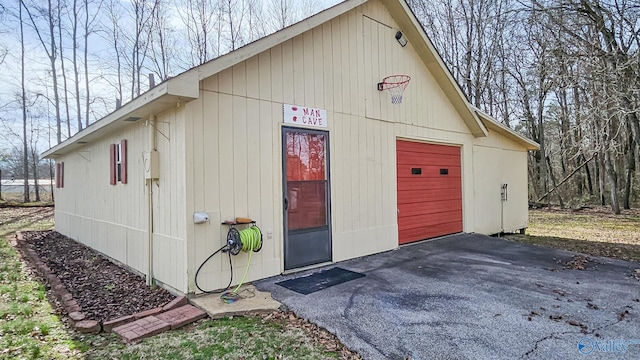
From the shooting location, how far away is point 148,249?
4859 millimetres

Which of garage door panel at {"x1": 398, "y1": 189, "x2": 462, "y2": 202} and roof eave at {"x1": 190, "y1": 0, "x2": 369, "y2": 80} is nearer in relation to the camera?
roof eave at {"x1": 190, "y1": 0, "x2": 369, "y2": 80}

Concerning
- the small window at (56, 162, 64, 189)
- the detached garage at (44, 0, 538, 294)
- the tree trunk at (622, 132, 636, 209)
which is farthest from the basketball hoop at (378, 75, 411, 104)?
the tree trunk at (622, 132, 636, 209)

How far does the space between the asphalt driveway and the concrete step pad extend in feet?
2.81

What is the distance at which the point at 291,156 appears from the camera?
16.5 ft

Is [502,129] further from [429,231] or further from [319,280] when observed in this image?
[319,280]

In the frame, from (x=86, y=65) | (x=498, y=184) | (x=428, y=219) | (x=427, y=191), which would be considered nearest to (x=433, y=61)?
(x=427, y=191)

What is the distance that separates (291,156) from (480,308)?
2.99 m

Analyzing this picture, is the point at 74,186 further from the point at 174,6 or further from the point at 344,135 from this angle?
the point at 174,6

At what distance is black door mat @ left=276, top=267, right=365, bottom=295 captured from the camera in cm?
427

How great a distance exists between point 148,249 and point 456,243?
Result: 18.5ft

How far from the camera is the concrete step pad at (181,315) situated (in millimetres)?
3402

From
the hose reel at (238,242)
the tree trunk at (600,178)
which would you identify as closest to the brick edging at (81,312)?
the hose reel at (238,242)

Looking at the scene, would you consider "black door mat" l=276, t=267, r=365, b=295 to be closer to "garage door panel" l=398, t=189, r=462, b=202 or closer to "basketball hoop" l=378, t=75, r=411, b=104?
"garage door panel" l=398, t=189, r=462, b=202

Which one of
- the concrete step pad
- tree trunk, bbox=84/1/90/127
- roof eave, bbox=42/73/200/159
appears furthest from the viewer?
tree trunk, bbox=84/1/90/127
